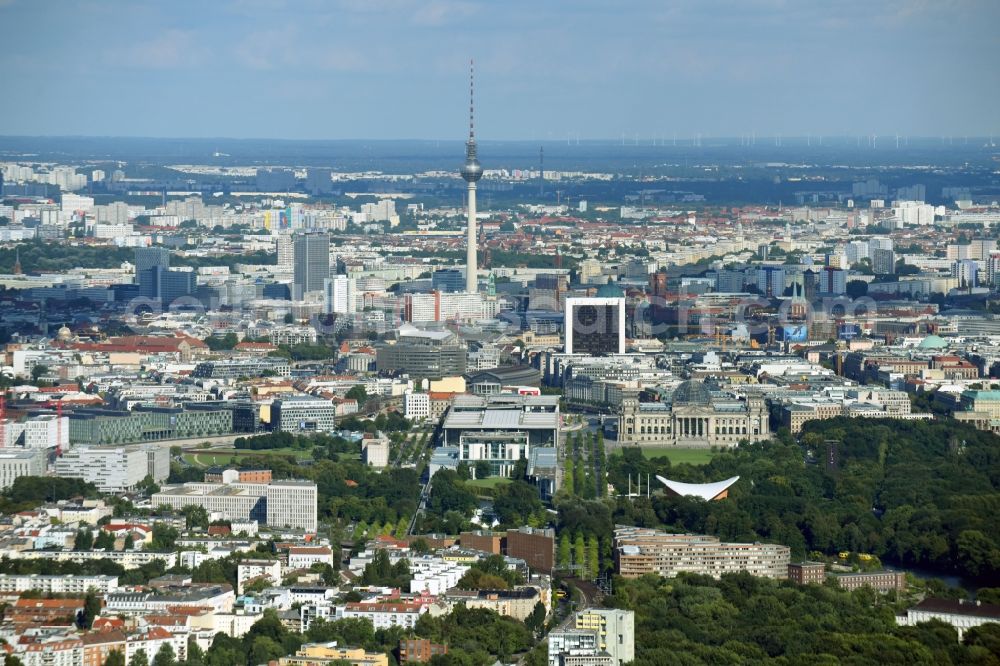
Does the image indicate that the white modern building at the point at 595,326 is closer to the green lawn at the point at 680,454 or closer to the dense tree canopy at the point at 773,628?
the green lawn at the point at 680,454

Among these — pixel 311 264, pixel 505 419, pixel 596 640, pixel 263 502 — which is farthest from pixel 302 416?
pixel 311 264

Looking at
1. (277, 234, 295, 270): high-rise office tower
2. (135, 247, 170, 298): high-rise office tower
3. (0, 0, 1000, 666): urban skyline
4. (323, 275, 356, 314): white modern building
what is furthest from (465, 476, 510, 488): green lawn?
(277, 234, 295, 270): high-rise office tower

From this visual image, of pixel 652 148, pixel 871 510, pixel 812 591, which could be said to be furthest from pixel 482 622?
pixel 652 148

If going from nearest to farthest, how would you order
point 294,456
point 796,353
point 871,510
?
point 871,510, point 294,456, point 796,353

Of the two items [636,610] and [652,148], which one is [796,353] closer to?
[636,610]

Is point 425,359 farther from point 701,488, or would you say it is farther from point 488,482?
point 701,488

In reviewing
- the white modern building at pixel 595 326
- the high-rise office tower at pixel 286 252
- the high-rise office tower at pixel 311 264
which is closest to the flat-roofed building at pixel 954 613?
the white modern building at pixel 595 326
